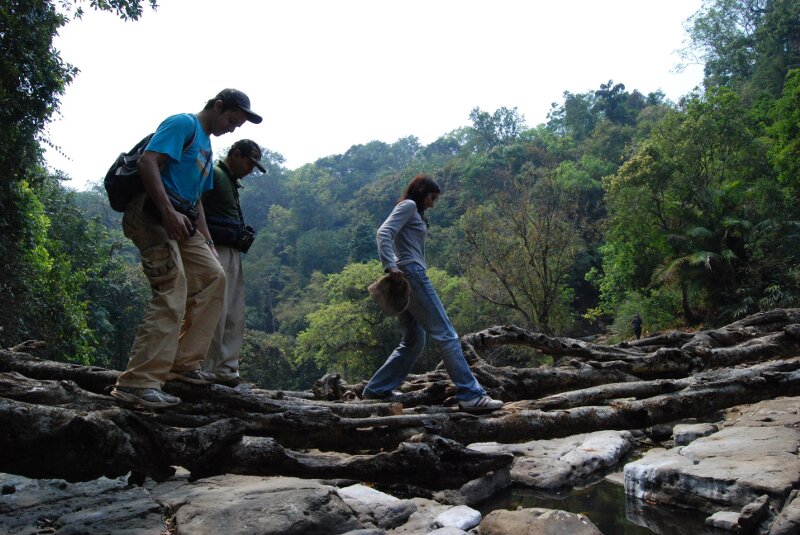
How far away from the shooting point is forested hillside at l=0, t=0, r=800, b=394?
1220cm

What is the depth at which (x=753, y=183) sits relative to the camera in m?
21.6

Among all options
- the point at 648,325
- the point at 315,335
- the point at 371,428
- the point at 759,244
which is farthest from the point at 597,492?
the point at 315,335

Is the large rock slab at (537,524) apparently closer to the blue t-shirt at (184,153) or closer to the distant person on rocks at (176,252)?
the distant person on rocks at (176,252)

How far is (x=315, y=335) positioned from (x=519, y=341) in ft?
97.3

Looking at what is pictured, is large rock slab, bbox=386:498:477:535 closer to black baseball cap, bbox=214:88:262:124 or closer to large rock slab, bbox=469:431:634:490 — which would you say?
large rock slab, bbox=469:431:634:490

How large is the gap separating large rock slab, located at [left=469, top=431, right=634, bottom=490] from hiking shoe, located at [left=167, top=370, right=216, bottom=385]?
2460 millimetres

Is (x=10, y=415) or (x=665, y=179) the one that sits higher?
(x=665, y=179)

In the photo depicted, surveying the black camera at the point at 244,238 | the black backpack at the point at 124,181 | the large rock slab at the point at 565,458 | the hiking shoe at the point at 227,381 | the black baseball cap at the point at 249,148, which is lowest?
the large rock slab at the point at 565,458

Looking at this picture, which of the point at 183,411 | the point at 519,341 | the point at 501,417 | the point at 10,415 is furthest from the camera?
the point at 519,341

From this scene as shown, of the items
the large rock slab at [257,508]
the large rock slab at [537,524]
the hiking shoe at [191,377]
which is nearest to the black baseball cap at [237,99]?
the hiking shoe at [191,377]

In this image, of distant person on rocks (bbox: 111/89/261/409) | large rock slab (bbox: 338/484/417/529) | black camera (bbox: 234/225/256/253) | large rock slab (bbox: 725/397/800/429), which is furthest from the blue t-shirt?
large rock slab (bbox: 725/397/800/429)

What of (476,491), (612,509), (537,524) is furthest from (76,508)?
(612,509)

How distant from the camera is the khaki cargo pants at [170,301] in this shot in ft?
9.75

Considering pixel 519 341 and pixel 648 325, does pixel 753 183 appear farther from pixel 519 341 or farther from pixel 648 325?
pixel 519 341
